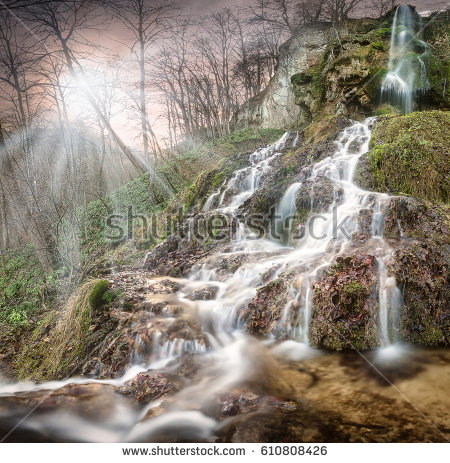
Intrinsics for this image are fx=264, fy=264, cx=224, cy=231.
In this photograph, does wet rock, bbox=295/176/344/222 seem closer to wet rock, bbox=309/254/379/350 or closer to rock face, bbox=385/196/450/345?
rock face, bbox=385/196/450/345

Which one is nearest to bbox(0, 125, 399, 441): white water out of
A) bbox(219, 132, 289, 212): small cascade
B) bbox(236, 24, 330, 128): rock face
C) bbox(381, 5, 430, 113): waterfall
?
bbox(219, 132, 289, 212): small cascade

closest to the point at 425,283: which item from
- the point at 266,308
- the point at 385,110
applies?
the point at 266,308

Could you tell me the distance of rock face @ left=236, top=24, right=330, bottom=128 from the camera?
20.2 m

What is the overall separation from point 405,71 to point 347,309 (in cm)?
1329

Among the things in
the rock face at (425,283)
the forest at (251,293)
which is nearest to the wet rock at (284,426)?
the forest at (251,293)

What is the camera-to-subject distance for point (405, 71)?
12.1 metres

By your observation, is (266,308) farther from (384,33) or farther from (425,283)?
(384,33)

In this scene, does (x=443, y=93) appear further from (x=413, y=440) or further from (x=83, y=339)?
(x=83, y=339)

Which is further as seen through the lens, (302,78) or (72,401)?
(302,78)

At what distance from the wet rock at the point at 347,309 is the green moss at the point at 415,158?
308cm

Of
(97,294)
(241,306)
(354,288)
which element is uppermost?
(354,288)

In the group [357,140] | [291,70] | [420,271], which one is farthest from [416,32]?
[420,271]
